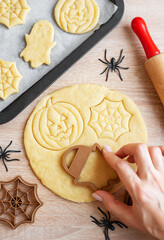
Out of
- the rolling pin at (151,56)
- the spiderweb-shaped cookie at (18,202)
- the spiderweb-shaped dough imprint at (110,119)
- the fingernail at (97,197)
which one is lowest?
the spiderweb-shaped cookie at (18,202)

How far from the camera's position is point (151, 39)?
923mm

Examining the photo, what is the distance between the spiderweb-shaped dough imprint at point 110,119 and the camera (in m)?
0.91

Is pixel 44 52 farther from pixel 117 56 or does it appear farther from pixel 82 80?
pixel 117 56

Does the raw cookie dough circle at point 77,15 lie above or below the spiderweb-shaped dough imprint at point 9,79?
above

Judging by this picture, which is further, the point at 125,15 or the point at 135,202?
the point at 125,15

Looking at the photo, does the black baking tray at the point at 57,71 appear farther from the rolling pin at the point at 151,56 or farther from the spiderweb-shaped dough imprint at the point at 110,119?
the spiderweb-shaped dough imprint at the point at 110,119

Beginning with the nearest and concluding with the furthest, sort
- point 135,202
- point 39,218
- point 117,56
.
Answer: point 135,202 < point 39,218 < point 117,56

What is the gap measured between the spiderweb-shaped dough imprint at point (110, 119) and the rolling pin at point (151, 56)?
0.15m

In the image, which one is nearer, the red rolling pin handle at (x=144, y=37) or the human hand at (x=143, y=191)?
the human hand at (x=143, y=191)

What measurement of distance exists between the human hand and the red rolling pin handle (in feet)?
1.17


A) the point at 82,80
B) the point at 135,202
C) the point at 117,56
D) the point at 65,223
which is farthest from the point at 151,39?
the point at 65,223

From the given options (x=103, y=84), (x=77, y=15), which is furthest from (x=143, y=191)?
(x=77, y=15)

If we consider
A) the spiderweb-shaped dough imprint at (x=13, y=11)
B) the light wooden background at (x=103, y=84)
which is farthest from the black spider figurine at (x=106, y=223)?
the spiderweb-shaped dough imprint at (x=13, y=11)

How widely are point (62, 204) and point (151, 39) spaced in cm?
68
